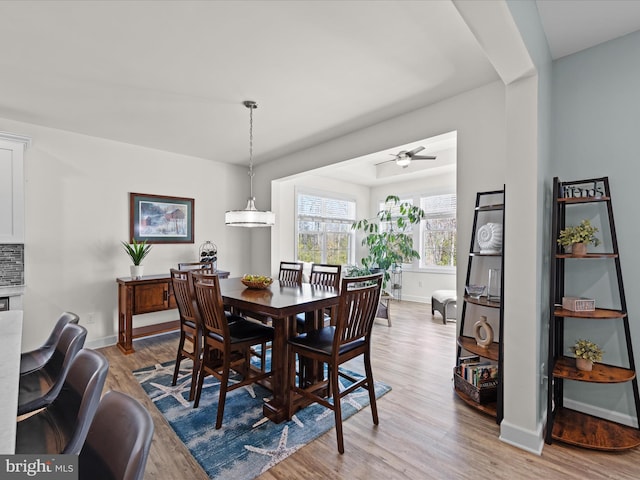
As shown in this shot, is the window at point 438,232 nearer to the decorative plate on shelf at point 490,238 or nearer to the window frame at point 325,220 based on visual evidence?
the window frame at point 325,220

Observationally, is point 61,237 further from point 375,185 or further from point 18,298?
point 375,185

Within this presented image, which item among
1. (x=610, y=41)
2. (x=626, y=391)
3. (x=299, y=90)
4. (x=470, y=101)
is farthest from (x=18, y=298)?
(x=610, y=41)

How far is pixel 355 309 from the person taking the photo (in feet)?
6.88

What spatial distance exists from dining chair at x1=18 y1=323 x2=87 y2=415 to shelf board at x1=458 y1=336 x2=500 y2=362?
2.50 metres

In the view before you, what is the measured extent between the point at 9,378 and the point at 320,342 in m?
1.59

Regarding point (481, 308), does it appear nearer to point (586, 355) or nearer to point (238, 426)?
point (586, 355)

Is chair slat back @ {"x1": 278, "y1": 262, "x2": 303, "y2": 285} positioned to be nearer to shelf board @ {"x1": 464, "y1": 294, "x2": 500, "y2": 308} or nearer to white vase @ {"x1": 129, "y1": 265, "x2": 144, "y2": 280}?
white vase @ {"x1": 129, "y1": 265, "x2": 144, "y2": 280}

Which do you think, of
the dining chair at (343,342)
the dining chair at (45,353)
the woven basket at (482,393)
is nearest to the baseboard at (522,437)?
the woven basket at (482,393)

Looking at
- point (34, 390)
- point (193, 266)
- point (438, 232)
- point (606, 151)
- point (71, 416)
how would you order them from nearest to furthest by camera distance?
1. point (71, 416)
2. point (34, 390)
3. point (606, 151)
4. point (193, 266)
5. point (438, 232)

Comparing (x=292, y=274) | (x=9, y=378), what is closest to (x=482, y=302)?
(x=292, y=274)

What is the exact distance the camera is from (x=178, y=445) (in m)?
2.04

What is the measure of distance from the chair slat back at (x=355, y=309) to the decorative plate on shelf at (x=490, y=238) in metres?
0.95

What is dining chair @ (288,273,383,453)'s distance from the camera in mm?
1992

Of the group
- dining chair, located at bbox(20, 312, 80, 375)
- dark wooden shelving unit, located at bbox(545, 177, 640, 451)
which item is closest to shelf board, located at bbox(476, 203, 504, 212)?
dark wooden shelving unit, located at bbox(545, 177, 640, 451)
